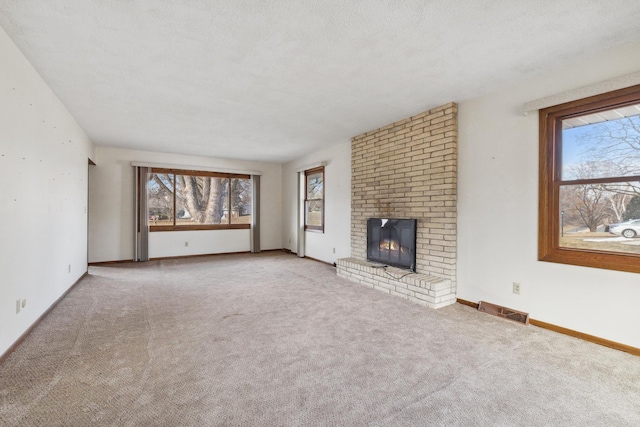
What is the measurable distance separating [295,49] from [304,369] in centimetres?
246

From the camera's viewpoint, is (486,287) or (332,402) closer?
(332,402)

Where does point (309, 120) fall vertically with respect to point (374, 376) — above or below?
above

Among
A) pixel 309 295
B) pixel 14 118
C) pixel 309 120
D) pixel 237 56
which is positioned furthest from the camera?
pixel 309 120

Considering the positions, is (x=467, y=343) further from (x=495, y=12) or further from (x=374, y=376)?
(x=495, y=12)

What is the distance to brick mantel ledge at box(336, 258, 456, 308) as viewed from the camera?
134 inches

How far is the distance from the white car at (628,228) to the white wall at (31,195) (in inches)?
190

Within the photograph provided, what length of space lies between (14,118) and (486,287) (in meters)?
4.68

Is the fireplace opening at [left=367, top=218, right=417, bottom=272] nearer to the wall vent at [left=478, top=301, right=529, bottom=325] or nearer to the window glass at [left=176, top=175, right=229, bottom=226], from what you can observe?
the wall vent at [left=478, top=301, right=529, bottom=325]

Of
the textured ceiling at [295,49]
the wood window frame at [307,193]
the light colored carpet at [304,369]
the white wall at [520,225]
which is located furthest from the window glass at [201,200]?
the white wall at [520,225]

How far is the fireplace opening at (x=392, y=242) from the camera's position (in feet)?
13.1

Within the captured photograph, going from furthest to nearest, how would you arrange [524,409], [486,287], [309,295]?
[309,295]
[486,287]
[524,409]

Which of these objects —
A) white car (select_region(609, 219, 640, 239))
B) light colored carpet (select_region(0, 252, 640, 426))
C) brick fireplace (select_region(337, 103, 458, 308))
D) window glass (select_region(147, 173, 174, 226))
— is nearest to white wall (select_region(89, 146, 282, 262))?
window glass (select_region(147, 173, 174, 226))

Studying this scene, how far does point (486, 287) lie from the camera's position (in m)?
3.29

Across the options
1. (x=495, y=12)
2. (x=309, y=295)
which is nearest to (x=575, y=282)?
(x=495, y=12)
